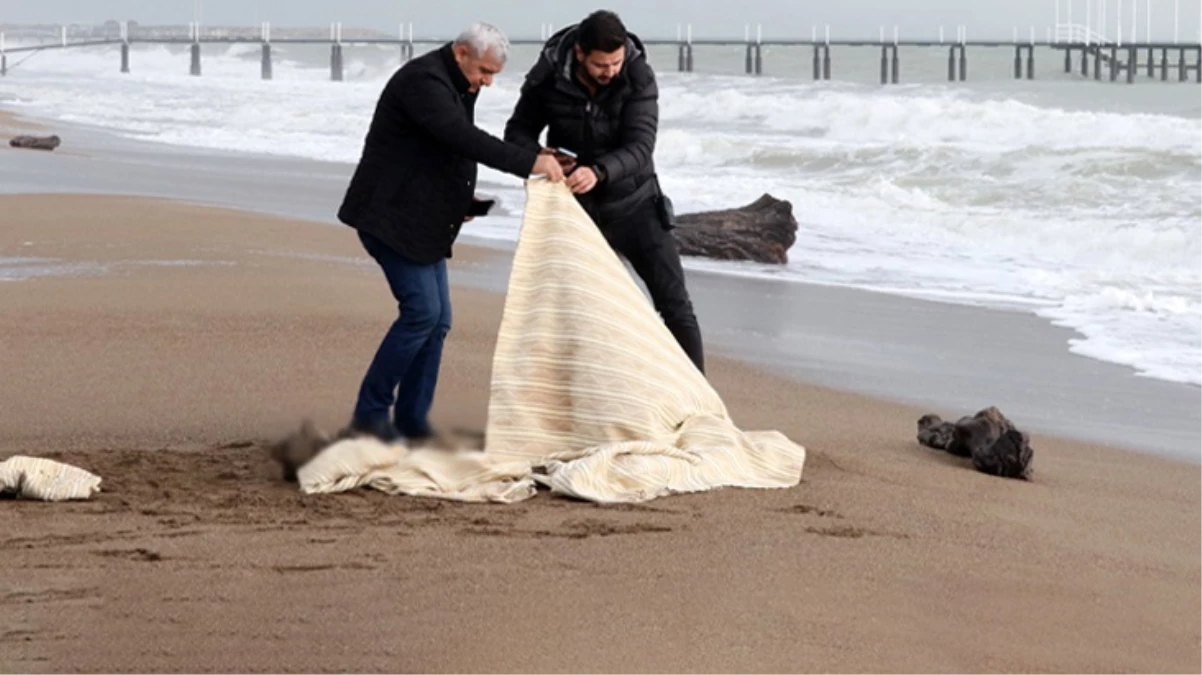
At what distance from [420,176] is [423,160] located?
0.05 metres

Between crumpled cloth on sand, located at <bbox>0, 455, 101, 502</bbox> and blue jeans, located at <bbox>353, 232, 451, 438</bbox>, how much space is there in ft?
3.14

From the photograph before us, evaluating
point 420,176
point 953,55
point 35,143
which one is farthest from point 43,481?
point 953,55

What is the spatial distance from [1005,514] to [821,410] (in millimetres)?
1956

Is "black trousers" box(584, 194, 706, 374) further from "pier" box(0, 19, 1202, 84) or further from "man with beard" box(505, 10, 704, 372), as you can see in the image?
"pier" box(0, 19, 1202, 84)

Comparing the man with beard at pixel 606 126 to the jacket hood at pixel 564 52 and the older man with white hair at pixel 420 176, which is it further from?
the older man with white hair at pixel 420 176

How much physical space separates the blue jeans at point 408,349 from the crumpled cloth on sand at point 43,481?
3.14 ft

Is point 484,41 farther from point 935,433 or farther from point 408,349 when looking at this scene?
point 935,433

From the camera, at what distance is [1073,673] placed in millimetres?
3816

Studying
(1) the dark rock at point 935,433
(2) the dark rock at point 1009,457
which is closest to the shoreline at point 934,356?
(1) the dark rock at point 935,433

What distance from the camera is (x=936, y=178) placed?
2070cm

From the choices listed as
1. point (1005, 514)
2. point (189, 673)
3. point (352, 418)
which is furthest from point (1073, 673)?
point (352, 418)

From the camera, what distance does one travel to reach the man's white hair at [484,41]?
5379 mm

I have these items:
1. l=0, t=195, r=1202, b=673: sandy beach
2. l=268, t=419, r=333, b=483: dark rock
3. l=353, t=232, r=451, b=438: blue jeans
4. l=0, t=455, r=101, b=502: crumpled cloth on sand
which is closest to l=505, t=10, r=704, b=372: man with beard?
l=353, t=232, r=451, b=438: blue jeans

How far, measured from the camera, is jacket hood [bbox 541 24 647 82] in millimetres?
5664
